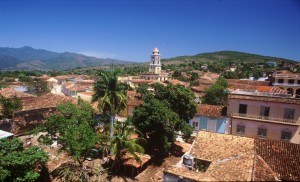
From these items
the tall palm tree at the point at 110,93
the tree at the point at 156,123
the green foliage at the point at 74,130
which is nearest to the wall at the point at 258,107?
the tree at the point at 156,123

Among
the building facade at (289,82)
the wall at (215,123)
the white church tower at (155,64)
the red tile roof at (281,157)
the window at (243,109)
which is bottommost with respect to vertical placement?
the wall at (215,123)

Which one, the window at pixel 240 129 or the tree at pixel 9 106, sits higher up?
the tree at pixel 9 106

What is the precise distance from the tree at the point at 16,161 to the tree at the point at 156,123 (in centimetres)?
970

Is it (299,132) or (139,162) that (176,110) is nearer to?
(139,162)

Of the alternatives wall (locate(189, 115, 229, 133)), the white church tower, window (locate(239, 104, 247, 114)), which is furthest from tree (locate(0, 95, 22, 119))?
the white church tower

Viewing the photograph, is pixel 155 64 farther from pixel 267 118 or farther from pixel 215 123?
pixel 267 118

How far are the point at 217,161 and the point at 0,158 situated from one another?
14.7 metres

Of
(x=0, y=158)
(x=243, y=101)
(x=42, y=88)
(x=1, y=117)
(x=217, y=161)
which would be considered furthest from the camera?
(x=42, y=88)

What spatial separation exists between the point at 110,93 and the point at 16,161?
10035 millimetres

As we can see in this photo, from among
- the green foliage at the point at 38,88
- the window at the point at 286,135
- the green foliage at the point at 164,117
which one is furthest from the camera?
the green foliage at the point at 38,88

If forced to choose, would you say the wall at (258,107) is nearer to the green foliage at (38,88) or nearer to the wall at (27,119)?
the wall at (27,119)

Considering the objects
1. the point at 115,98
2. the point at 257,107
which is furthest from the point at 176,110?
the point at 257,107

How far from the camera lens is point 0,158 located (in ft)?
49.5

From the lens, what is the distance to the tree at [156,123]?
2266 centimetres
